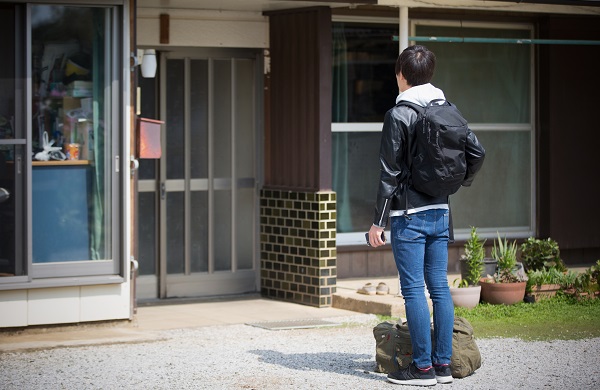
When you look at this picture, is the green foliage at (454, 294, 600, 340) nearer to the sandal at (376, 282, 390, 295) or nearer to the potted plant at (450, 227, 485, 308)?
the potted plant at (450, 227, 485, 308)

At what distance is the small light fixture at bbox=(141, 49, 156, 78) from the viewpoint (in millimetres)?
9703

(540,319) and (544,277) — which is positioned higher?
(544,277)

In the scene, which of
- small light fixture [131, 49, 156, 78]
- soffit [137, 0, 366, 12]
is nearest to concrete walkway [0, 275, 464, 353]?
small light fixture [131, 49, 156, 78]

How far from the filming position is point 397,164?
6488mm

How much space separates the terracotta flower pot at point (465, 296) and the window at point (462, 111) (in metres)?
1.87

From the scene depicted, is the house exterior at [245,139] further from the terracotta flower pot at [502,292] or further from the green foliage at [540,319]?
the green foliage at [540,319]

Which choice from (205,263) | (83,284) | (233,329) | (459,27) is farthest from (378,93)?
(83,284)

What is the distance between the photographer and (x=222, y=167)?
423 inches

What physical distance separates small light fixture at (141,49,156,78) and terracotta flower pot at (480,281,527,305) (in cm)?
346

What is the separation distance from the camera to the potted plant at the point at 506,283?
31.1ft

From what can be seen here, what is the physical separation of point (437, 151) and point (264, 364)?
1.98 m

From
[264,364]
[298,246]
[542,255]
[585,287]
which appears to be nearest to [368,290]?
[298,246]

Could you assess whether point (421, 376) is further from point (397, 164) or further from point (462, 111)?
point (462, 111)

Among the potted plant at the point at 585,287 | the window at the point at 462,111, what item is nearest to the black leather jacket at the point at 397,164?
the potted plant at the point at 585,287
